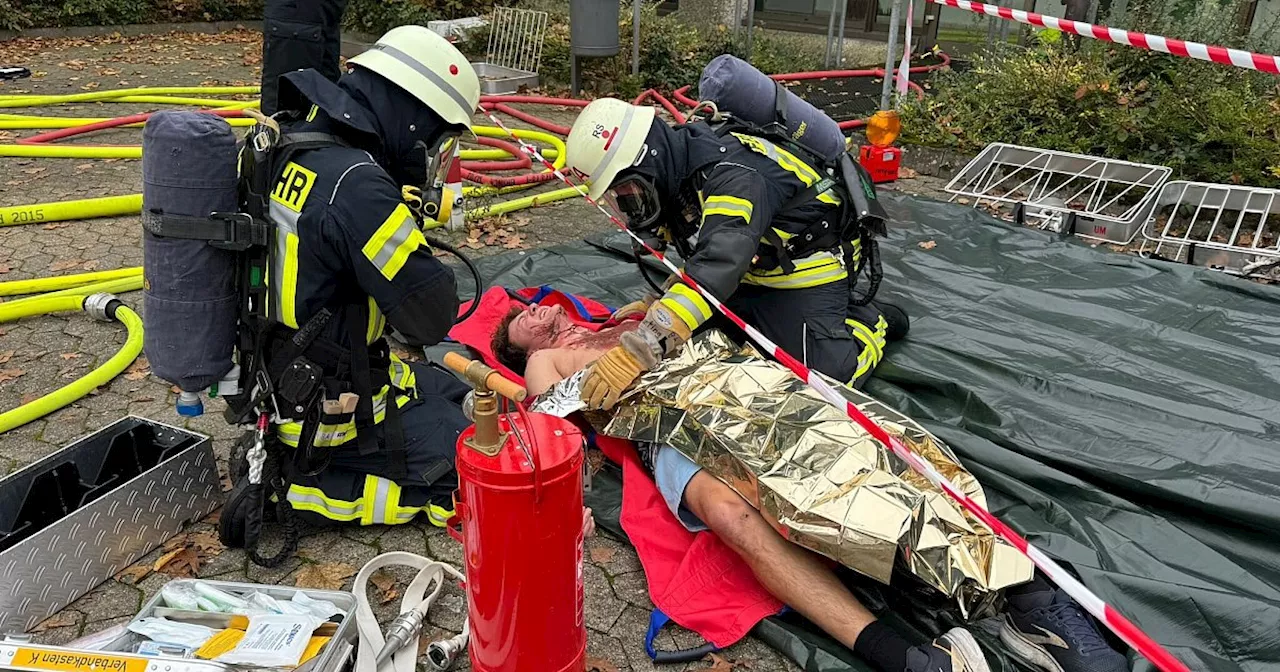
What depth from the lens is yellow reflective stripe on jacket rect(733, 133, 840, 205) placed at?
394 cm

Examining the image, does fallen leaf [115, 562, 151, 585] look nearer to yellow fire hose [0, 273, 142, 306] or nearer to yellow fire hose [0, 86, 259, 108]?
yellow fire hose [0, 273, 142, 306]

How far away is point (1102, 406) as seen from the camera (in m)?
3.91

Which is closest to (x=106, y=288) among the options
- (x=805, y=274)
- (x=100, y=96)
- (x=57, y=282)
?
(x=57, y=282)

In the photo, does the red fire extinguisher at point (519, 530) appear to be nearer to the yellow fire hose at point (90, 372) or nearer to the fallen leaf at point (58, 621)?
the fallen leaf at point (58, 621)

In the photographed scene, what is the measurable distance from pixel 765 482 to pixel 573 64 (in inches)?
345

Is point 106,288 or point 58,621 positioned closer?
point 58,621

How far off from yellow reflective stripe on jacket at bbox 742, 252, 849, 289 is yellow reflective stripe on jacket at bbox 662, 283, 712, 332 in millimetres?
686

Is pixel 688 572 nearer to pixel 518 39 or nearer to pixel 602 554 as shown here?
pixel 602 554

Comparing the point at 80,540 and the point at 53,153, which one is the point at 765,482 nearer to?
the point at 80,540

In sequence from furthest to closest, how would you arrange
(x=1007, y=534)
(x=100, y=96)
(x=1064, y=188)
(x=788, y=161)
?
(x=100, y=96), (x=1064, y=188), (x=788, y=161), (x=1007, y=534)

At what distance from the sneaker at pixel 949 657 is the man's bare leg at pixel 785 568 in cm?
19

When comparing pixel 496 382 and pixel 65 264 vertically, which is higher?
pixel 496 382

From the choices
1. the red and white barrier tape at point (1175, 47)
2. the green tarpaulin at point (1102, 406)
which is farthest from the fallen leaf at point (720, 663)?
the red and white barrier tape at point (1175, 47)

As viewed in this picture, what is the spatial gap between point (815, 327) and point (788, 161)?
0.80 meters
